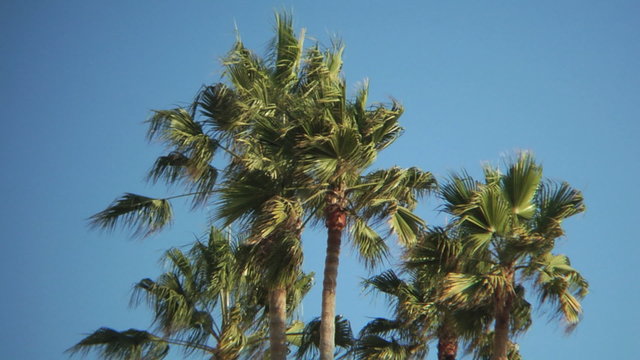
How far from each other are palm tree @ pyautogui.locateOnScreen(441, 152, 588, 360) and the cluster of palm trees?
0.8 inches

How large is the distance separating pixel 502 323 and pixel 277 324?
3.69 m

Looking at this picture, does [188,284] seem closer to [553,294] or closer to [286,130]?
[286,130]

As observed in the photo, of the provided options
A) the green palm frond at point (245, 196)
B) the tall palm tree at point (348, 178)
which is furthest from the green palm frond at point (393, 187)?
the green palm frond at point (245, 196)

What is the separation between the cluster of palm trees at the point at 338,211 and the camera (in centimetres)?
1627

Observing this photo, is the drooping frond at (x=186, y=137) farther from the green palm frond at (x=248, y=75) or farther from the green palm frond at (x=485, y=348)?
the green palm frond at (x=485, y=348)

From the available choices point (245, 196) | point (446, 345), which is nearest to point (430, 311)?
point (446, 345)

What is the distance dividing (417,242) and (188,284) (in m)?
5.40

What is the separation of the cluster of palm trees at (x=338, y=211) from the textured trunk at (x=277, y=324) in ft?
0.07

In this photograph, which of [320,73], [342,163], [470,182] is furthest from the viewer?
[320,73]

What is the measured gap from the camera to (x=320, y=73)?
18516 millimetres

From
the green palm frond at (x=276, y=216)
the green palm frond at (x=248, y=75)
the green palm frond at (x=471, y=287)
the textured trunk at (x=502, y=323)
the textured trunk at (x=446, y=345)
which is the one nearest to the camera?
the green palm frond at (x=276, y=216)

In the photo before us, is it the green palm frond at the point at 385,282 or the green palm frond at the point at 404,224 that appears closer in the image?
the green palm frond at the point at 404,224

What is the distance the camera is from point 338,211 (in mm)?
16766

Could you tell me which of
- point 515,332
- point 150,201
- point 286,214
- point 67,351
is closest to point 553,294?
point 515,332
